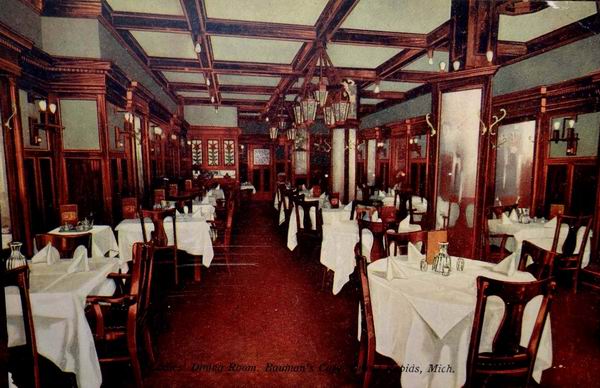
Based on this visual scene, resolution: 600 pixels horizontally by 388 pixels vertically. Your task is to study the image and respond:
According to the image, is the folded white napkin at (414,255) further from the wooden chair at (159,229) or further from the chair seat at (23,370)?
the wooden chair at (159,229)

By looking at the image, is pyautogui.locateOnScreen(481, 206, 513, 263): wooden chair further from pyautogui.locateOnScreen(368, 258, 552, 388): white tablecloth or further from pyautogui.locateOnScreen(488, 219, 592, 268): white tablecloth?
pyautogui.locateOnScreen(368, 258, 552, 388): white tablecloth

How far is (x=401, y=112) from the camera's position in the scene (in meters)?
10.8

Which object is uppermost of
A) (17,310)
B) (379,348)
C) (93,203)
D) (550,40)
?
(550,40)

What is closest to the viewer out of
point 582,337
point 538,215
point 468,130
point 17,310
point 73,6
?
point 17,310

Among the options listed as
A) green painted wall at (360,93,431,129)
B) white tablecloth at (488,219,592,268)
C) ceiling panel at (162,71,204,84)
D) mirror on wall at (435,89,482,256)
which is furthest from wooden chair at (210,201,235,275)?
green painted wall at (360,93,431,129)

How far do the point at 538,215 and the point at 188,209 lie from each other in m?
6.35

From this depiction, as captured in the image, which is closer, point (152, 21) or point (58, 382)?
point (58, 382)

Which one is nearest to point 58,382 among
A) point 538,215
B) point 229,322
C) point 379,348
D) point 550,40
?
point 229,322

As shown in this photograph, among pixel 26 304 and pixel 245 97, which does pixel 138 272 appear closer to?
pixel 26 304

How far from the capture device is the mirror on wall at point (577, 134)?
17.5ft

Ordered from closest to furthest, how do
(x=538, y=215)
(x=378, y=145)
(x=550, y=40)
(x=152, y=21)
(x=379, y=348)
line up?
1. (x=379, y=348)
2. (x=152, y=21)
3. (x=550, y=40)
4. (x=538, y=215)
5. (x=378, y=145)

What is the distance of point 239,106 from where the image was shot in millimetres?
12008

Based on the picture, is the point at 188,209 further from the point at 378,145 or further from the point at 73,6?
the point at 378,145

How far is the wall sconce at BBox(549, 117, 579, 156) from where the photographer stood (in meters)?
5.38
